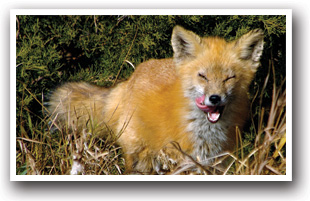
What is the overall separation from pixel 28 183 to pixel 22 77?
4.11ft

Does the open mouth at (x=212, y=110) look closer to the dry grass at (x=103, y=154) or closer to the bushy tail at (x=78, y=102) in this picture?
the dry grass at (x=103, y=154)

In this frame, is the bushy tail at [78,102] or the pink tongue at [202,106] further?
the bushy tail at [78,102]

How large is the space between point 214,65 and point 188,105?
39 cm

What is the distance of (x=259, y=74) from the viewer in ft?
14.5

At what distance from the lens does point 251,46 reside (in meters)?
3.31

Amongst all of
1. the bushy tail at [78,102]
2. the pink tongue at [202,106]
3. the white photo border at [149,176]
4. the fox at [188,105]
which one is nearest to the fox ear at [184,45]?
the fox at [188,105]

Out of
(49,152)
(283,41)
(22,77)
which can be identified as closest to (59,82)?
(22,77)

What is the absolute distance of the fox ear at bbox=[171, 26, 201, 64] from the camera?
3250 mm

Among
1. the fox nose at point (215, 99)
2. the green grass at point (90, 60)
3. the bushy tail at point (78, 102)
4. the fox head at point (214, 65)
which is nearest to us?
the fox nose at point (215, 99)

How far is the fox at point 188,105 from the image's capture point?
3225 millimetres

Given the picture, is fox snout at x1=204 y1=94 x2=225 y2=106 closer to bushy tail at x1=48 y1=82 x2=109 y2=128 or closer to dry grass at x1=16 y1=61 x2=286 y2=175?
dry grass at x1=16 y1=61 x2=286 y2=175

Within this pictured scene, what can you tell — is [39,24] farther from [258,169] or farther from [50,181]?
[258,169]

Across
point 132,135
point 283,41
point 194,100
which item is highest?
point 283,41

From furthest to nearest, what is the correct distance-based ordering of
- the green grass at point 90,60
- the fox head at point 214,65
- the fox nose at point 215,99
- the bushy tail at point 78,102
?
the bushy tail at point 78,102, the green grass at point 90,60, the fox head at point 214,65, the fox nose at point 215,99
